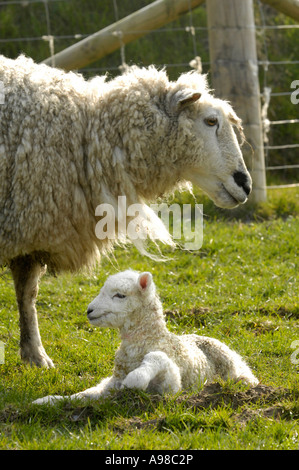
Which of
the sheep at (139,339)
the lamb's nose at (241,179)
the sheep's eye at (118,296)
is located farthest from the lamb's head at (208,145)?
the sheep's eye at (118,296)

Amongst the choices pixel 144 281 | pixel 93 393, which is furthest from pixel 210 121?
pixel 93 393

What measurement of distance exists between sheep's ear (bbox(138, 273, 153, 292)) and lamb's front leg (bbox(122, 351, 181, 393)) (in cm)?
35

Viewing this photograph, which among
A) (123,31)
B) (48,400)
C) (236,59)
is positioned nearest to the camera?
(48,400)

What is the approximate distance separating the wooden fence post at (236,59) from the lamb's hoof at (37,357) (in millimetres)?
3472

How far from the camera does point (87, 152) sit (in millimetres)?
4562

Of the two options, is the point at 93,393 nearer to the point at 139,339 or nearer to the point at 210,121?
the point at 139,339

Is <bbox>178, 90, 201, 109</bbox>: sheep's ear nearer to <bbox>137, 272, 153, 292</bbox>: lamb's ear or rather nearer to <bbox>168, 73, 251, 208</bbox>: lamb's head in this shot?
<bbox>168, 73, 251, 208</bbox>: lamb's head

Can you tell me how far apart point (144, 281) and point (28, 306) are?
1.13 metres

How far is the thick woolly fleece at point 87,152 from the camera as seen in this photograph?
14.4ft

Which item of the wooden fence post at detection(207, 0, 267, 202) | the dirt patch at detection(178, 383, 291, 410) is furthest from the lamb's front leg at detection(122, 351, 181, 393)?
the wooden fence post at detection(207, 0, 267, 202)

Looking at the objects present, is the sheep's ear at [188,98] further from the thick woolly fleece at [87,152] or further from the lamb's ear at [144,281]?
the lamb's ear at [144,281]

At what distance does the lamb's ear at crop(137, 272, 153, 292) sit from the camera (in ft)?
13.3
